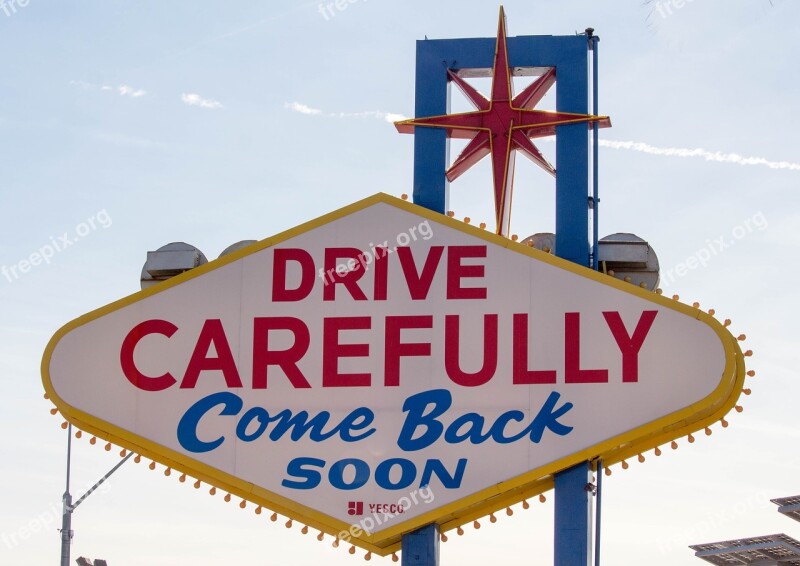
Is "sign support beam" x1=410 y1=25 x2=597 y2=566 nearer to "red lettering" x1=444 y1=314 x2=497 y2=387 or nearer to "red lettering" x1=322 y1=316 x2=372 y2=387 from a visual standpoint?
"red lettering" x1=444 y1=314 x2=497 y2=387

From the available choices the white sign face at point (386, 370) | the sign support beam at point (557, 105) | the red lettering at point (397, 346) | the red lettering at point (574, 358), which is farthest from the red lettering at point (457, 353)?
the sign support beam at point (557, 105)

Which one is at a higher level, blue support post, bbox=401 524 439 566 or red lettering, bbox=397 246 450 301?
red lettering, bbox=397 246 450 301

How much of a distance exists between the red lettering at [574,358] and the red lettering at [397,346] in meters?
1.56

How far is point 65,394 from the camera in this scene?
663 inches

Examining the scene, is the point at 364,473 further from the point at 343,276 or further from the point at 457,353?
the point at 343,276

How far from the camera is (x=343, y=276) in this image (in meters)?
17.0

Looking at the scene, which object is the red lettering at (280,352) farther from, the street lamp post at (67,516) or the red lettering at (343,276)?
the street lamp post at (67,516)

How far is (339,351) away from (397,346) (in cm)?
69

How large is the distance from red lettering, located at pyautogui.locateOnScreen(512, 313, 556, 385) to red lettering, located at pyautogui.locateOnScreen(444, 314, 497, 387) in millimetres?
236

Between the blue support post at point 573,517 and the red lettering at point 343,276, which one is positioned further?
the red lettering at point 343,276

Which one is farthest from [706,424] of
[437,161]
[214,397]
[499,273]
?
[214,397]

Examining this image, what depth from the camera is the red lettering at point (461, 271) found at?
16594 mm

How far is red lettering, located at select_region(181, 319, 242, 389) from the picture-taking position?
1677 centimetres

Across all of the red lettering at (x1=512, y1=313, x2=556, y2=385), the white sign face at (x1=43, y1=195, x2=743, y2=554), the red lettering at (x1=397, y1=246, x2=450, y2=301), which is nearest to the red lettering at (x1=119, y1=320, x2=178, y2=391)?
the white sign face at (x1=43, y1=195, x2=743, y2=554)
